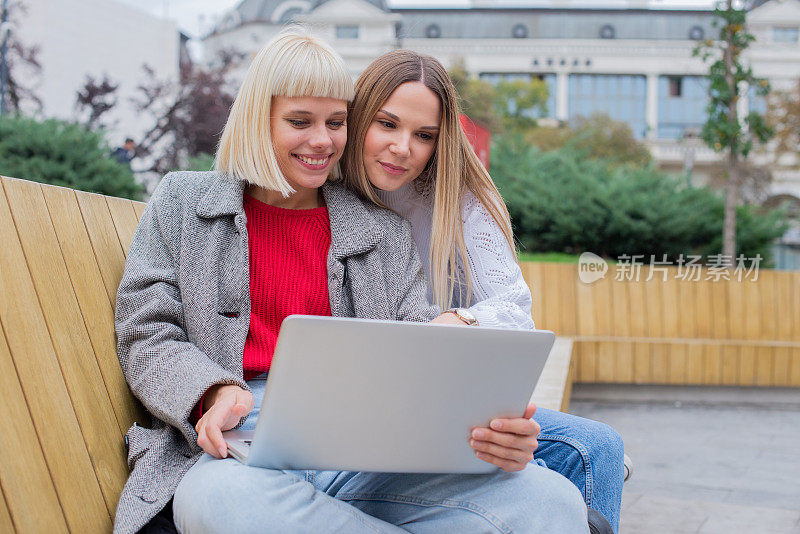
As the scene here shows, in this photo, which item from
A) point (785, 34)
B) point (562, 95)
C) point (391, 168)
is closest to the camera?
point (391, 168)

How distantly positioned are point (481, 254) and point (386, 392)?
985mm

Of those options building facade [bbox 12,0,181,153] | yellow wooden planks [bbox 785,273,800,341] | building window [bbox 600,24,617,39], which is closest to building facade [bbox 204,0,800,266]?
building window [bbox 600,24,617,39]

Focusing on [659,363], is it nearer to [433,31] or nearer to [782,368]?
[782,368]

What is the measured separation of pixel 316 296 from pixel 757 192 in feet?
106

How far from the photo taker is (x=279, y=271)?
197 centimetres

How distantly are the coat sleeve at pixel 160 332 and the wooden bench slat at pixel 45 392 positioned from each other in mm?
191

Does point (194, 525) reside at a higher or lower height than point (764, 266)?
higher

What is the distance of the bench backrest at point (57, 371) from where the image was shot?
4.45 feet

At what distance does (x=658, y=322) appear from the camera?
6684 millimetres

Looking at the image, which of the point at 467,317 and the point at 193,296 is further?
the point at 467,317

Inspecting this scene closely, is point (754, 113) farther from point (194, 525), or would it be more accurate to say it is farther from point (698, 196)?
point (194, 525)

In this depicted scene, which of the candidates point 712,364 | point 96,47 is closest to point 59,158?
point 712,364

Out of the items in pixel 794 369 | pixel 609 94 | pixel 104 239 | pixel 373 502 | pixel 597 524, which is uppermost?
pixel 104 239

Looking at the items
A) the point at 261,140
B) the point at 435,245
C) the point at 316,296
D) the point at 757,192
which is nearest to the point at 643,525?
the point at 435,245
